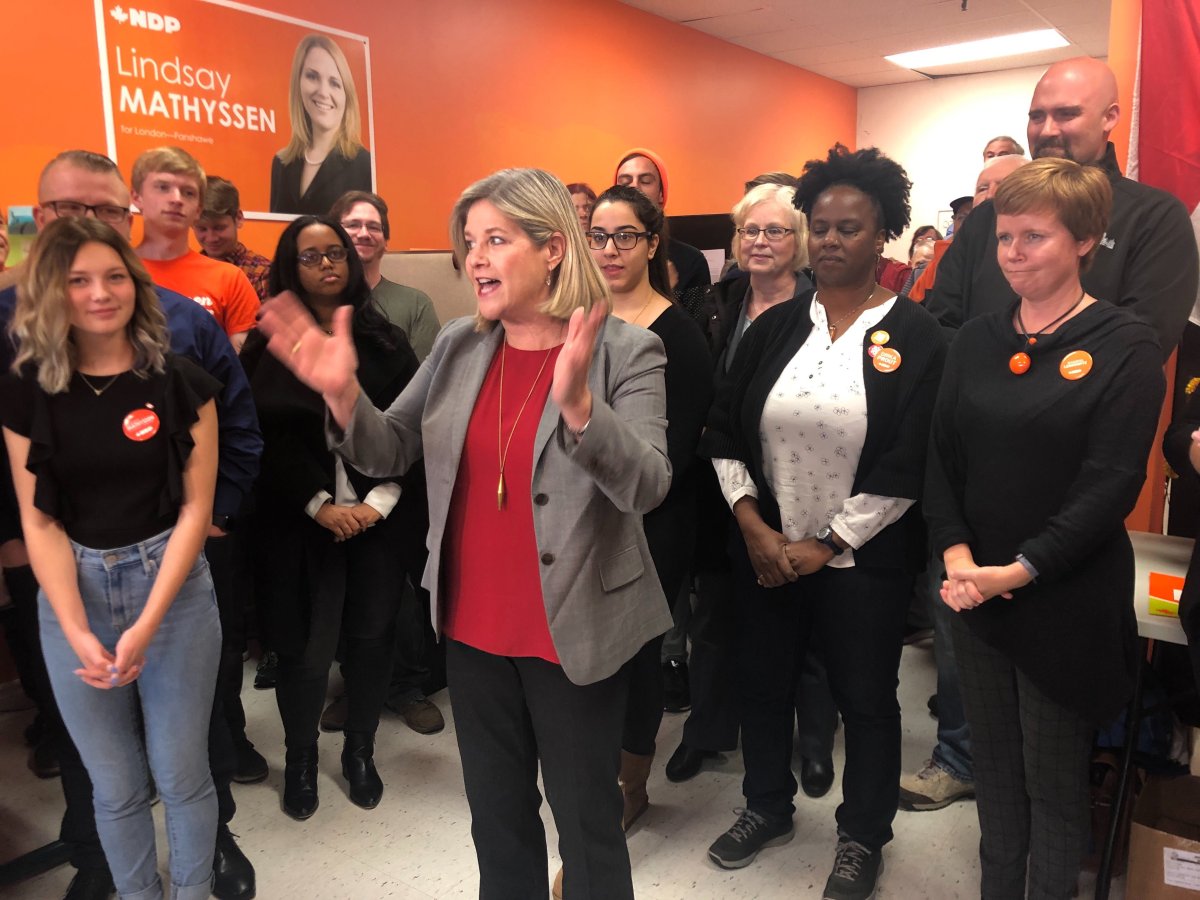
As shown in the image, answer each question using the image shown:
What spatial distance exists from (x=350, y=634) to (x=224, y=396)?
0.85 m

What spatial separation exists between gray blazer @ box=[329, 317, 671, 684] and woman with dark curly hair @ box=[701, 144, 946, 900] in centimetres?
57

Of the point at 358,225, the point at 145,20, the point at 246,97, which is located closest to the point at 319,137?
the point at 246,97

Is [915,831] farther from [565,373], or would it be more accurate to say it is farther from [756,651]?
[565,373]

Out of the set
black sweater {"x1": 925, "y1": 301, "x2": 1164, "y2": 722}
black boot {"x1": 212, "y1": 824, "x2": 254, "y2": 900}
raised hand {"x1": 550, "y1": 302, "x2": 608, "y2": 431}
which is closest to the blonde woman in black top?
black boot {"x1": 212, "y1": 824, "x2": 254, "y2": 900}

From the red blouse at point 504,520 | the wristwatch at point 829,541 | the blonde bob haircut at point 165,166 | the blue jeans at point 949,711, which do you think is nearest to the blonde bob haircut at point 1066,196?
the wristwatch at point 829,541

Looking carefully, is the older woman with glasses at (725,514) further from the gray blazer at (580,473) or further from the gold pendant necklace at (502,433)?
the gold pendant necklace at (502,433)

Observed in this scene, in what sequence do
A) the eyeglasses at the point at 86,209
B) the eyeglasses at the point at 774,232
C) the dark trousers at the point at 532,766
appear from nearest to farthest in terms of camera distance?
the dark trousers at the point at 532,766
the eyeglasses at the point at 86,209
the eyeglasses at the point at 774,232

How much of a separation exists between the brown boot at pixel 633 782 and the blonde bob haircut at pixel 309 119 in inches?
134

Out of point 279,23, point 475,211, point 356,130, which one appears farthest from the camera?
point 356,130

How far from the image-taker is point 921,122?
970 cm

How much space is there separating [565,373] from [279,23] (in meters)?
3.85

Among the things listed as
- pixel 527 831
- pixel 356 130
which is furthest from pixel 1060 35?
pixel 527 831

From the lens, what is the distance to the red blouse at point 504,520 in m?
1.53

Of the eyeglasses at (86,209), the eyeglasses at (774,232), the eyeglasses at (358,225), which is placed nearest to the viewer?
the eyeglasses at (86,209)
